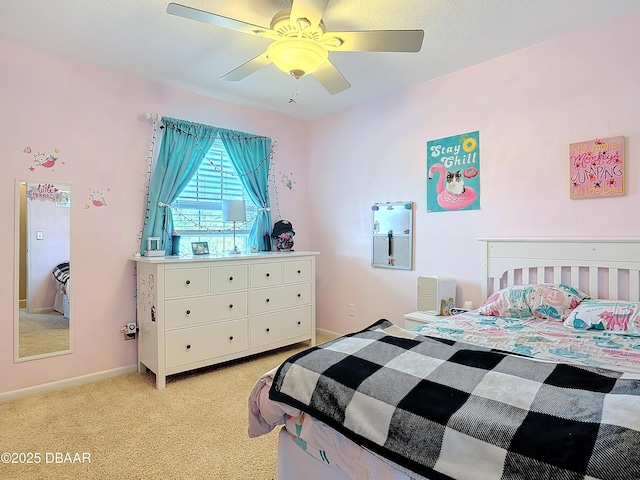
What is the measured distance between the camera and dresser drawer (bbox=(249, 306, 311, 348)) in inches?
134

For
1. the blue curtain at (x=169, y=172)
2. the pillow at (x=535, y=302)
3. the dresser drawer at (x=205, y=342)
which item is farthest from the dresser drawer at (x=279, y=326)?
the pillow at (x=535, y=302)

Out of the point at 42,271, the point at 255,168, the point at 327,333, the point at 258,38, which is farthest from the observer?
the point at 327,333

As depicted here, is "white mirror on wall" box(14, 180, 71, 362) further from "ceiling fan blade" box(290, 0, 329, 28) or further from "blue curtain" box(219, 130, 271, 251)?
"ceiling fan blade" box(290, 0, 329, 28)

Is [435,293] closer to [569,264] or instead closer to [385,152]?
[569,264]

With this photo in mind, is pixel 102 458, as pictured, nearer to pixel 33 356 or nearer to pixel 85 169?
pixel 33 356

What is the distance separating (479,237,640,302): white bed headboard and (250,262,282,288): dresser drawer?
1.75 meters

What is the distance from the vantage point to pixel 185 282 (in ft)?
9.78

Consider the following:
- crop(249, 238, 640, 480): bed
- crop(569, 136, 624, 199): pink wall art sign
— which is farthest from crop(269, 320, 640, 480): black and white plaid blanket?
crop(569, 136, 624, 199): pink wall art sign

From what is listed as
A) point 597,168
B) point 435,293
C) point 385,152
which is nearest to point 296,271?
point 435,293

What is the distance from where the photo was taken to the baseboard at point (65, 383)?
8.75 feet

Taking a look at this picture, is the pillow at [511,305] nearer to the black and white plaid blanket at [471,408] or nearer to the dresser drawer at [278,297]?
the black and white plaid blanket at [471,408]

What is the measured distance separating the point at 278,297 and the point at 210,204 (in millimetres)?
1118

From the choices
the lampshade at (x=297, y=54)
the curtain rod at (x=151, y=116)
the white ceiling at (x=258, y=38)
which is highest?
the white ceiling at (x=258, y=38)

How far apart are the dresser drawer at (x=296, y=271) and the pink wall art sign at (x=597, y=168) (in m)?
2.27
